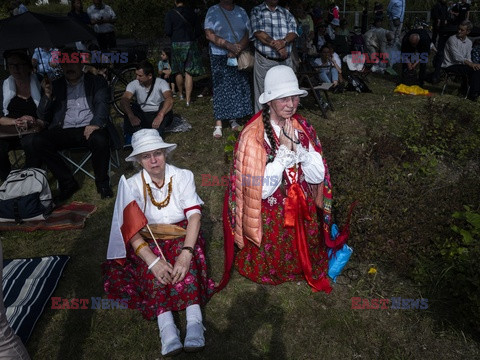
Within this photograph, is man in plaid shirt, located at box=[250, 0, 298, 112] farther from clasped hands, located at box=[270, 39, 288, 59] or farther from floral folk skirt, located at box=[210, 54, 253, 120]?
floral folk skirt, located at box=[210, 54, 253, 120]

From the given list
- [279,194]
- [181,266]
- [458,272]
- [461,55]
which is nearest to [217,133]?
[279,194]

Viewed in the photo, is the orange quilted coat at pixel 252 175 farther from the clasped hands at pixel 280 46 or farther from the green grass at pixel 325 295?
the clasped hands at pixel 280 46

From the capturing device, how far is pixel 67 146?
17.9ft

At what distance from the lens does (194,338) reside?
10.2ft

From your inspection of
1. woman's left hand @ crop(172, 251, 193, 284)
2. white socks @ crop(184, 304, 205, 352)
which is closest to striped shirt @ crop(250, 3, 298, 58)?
woman's left hand @ crop(172, 251, 193, 284)

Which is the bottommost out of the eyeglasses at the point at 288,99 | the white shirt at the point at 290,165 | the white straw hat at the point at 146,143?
the white shirt at the point at 290,165

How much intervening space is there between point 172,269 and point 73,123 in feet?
10.9

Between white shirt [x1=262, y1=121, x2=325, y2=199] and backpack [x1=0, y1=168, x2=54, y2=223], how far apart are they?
119 inches


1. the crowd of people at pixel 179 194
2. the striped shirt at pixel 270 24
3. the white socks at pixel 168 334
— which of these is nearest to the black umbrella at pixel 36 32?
the crowd of people at pixel 179 194

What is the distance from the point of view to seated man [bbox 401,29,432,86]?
34.6 feet

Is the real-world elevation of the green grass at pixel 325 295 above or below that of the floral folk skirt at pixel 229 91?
below

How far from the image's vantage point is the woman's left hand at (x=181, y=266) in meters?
3.18

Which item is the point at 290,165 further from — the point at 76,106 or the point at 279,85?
the point at 76,106

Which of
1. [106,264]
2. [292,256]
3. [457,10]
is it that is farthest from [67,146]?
[457,10]
